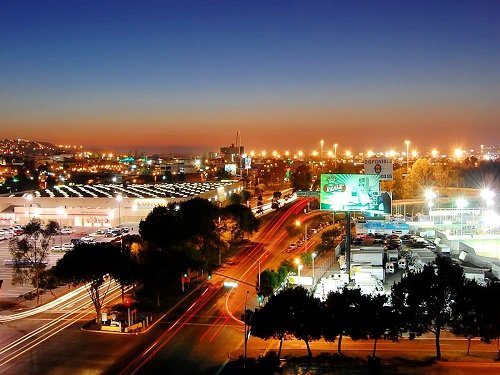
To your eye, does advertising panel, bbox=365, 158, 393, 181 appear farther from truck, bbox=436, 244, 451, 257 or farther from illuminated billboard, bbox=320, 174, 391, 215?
truck, bbox=436, 244, 451, 257

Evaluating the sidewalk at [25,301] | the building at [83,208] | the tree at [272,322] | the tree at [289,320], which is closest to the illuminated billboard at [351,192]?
the tree at [289,320]

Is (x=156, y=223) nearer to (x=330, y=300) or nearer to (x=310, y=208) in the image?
(x=330, y=300)

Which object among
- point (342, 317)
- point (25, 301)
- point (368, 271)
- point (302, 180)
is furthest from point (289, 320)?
point (302, 180)

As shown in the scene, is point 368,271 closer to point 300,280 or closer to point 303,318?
point 300,280

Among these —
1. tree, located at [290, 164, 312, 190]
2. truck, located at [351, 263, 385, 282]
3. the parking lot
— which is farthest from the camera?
tree, located at [290, 164, 312, 190]

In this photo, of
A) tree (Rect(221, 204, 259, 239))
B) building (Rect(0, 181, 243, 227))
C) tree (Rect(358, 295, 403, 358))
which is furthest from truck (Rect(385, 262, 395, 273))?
building (Rect(0, 181, 243, 227))

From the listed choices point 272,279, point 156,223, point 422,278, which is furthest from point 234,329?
point 156,223

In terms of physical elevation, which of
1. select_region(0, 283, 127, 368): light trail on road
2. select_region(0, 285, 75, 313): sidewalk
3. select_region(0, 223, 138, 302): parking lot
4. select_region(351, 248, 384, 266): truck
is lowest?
select_region(0, 283, 127, 368): light trail on road
